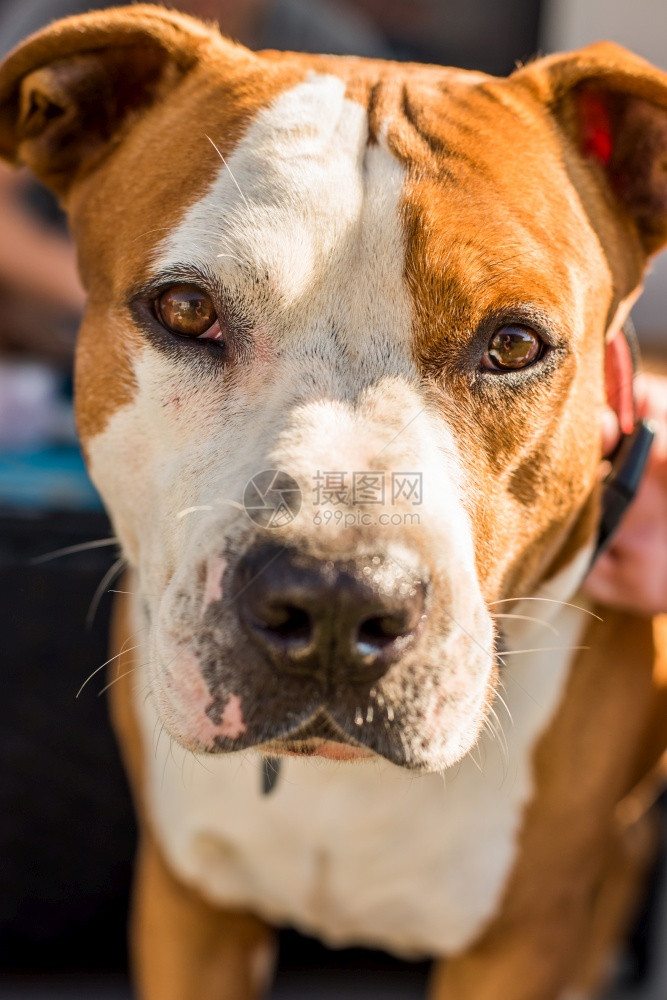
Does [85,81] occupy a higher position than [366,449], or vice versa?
[85,81]

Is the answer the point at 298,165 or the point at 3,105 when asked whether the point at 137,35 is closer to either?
the point at 3,105

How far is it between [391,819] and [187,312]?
1.03m

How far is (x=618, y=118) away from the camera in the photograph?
192 centimetres

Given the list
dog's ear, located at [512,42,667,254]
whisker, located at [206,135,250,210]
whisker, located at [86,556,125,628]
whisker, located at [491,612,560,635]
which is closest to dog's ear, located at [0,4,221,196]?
whisker, located at [206,135,250,210]

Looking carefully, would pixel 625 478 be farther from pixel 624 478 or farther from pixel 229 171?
pixel 229 171

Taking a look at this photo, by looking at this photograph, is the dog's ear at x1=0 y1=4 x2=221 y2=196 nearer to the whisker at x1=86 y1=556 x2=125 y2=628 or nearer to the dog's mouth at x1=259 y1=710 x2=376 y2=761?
the whisker at x1=86 y1=556 x2=125 y2=628

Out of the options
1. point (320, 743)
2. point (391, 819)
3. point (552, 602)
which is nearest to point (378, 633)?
point (320, 743)

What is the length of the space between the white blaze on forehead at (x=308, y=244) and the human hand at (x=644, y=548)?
0.76m

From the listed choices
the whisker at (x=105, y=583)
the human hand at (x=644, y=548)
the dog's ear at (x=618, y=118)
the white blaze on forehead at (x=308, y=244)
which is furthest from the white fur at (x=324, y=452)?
the dog's ear at (x=618, y=118)

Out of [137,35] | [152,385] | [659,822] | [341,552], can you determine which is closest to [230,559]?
[341,552]

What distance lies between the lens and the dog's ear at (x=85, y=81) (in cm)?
181

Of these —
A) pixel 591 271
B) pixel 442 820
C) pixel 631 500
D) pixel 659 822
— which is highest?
pixel 591 271

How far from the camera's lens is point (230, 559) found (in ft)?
4.71

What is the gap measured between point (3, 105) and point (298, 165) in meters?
0.64
